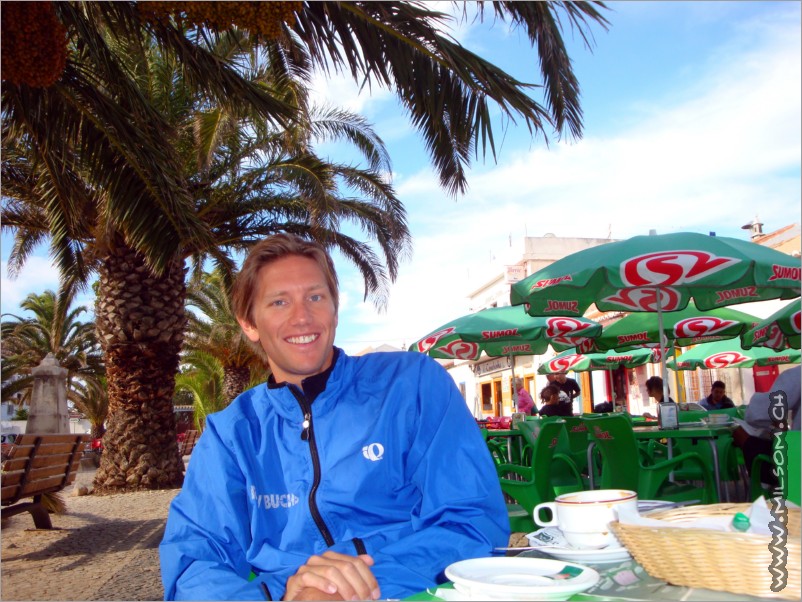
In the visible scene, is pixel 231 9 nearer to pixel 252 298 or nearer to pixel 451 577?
pixel 252 298

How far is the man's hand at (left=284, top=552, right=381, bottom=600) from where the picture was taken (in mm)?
1432

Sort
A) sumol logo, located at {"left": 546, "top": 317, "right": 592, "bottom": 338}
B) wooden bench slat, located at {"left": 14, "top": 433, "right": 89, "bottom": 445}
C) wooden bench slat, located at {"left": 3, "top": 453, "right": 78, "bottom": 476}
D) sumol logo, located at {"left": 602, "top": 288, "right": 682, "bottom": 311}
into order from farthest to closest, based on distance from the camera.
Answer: sumol logo, located at {"left": 546, "top": 317, "right": 592, "bottom": 338}, sumol logo, located at {"left": 602, "top": 288, "right": 682, "bottom": 311}, wooden bench slat, located at {"left": 14, "top": 433, "right": 89, "bottom": 445}, wooden bench slat, located at {"left": 3, "top": 453, "right": 78, "bottom": 476}

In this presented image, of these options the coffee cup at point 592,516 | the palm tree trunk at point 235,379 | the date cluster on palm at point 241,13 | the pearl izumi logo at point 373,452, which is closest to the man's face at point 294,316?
the pearl izumi logo at point 373,452

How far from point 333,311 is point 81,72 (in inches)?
189

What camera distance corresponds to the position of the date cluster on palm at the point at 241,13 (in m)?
4.19

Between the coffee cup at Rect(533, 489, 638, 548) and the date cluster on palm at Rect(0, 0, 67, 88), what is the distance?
407 centimetres

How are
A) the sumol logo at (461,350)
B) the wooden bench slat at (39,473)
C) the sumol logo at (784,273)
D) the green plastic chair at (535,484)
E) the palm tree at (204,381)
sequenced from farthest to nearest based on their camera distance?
the palm tree at (204,381)
the sumol logo at (461,350)
the wooden bench slat at (39,473)
the sumol logo at (784,273)
the green plastic chair at (535,484)

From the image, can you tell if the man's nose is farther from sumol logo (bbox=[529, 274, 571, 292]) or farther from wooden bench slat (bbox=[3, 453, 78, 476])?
wooden bench slat (bbox=[3, 453, 78, 476])

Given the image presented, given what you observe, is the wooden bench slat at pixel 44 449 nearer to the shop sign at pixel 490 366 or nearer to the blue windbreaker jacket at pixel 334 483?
the blue windbreaker jacket at pixel 334 483

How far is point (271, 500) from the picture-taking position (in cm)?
176

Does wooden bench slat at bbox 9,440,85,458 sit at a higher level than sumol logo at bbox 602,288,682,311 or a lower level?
lower

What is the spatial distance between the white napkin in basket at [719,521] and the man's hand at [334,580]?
511 millimetres

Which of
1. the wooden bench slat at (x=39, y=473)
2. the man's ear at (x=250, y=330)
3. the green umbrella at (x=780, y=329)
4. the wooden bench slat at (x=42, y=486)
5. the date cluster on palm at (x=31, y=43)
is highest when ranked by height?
the date cluster on palm at (x=31, y=43)

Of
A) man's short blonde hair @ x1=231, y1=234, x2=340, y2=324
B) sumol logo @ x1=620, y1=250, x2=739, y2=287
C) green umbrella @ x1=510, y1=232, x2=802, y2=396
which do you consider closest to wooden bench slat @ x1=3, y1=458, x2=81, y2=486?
green umbrella @ x1=510, y1=232, x2=802, y2=396
